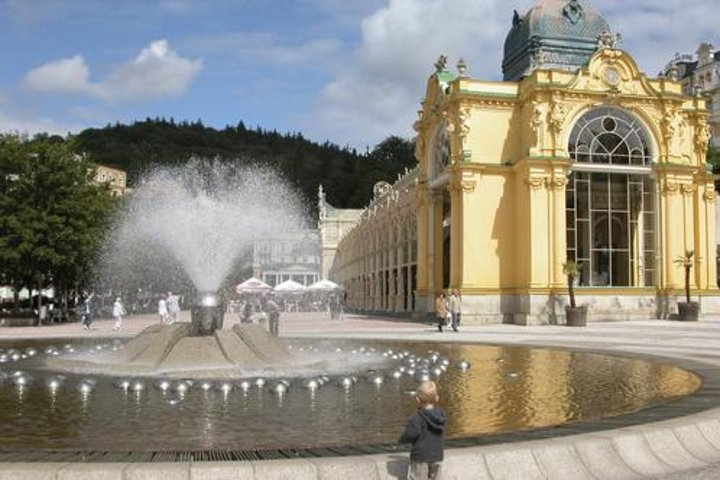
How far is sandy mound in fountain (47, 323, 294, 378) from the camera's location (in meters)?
15.6

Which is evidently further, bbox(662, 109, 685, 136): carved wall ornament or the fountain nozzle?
bbox(662, 109, 685, 136): carved wall ornament

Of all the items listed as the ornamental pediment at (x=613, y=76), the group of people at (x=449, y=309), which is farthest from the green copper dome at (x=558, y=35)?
the group of people at (x=449, y=309)

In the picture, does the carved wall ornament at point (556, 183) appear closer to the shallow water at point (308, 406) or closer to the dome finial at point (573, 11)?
the dome finial at point (573, 11)

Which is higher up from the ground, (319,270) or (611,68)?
(611,68)

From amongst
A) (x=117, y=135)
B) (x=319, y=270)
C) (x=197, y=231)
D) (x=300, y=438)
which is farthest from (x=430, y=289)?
(x=117, y=135)

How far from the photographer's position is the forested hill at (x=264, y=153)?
468 feet

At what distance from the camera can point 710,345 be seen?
24281mm

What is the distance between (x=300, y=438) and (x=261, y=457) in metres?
1.70

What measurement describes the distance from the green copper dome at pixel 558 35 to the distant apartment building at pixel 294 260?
55.9 metres

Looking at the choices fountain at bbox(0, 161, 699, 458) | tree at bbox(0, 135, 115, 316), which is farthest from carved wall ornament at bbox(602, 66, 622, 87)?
tree at bbox(0, 135, 115, 316)

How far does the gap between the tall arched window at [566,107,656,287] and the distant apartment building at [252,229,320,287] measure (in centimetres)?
5862

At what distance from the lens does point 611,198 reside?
45312 mm

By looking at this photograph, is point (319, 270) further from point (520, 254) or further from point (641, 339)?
point (641, 339)

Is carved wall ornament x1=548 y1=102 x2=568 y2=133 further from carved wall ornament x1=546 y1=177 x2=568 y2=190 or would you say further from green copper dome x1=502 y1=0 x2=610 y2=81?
green copper dome x1=502 y1=0 x2=610 y2=81
